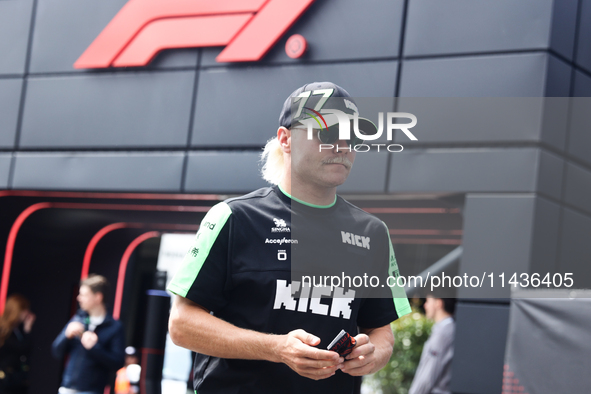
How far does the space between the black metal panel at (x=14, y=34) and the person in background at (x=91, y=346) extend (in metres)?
2.66

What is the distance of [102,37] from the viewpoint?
245 inches

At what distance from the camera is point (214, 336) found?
1796mm

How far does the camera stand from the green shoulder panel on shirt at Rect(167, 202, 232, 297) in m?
1.83

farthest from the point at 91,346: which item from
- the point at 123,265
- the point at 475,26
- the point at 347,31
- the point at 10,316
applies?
the point at 475,26

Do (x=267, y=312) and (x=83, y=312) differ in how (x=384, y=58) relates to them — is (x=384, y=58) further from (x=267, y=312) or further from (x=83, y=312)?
(x=267, y=312)

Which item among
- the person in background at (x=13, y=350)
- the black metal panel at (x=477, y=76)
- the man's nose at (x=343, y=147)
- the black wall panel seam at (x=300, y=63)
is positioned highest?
the black wall panel seam at (x=300, y=63)

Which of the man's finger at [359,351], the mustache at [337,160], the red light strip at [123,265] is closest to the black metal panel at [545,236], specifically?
the mustache at [337,160]

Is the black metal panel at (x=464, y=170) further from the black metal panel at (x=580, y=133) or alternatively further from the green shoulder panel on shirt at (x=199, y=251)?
the green shoulder panel on shirt at (x=199, y=251)

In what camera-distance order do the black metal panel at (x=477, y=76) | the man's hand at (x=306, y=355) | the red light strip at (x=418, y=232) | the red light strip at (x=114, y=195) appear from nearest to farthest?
the man's hand at (x=306, y=355), the black metal panel at (x=477, y=76), the red light strip at (x=418, y=232), the red light strip at (x=114, y=195)

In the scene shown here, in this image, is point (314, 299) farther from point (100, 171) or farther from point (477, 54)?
point (100, 171)

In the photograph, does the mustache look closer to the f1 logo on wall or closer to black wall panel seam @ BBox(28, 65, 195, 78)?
the f1 logo on wall

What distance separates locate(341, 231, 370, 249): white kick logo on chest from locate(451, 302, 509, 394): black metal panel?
2.79 meters

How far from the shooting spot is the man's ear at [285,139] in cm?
208

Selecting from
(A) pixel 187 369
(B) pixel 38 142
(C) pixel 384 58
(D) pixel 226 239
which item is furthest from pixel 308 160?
(A) pixel 187 369
